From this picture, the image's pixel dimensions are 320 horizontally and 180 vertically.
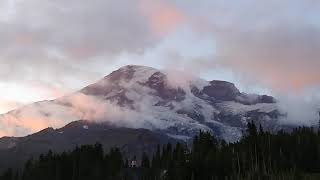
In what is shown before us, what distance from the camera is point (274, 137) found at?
195 m

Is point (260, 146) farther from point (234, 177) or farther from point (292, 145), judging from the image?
point (234, 177)

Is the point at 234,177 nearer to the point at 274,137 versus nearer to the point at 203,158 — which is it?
the point at 203,158

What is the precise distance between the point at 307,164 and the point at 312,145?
671cm

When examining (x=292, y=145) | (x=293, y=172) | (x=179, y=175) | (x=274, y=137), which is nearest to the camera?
(x=293, y=172)

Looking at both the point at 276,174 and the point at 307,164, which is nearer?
the point at 276,174

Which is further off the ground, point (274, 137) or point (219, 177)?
point (274, 137)

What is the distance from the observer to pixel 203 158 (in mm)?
185500

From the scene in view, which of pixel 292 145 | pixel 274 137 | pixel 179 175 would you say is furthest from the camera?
pixel 274 137

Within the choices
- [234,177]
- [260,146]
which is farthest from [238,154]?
[234,177]

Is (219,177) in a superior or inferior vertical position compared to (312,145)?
inferior

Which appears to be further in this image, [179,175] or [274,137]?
[274,137]

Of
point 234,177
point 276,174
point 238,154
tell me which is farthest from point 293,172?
point 238,154

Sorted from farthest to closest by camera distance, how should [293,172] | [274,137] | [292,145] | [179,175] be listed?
[274,137]
[292,145]
[179,175]
[293,172]

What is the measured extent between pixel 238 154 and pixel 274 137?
52.4 ft
